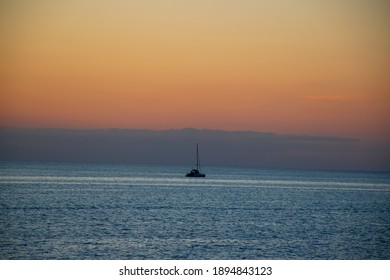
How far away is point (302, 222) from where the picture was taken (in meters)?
70.1

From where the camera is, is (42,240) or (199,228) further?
(199,228)

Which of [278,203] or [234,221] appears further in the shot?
[278,203]

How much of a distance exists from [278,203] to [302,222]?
80.8 ft

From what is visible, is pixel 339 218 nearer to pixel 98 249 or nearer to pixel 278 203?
pixel 278 203

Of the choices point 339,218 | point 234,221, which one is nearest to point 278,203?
point 339,218

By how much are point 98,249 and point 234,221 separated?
22.3 meters

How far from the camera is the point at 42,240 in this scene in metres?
52.2

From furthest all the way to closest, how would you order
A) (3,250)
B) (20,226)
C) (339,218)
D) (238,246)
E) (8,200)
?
(8,200), (339,218), (20,226), (238,246), (3,250)
